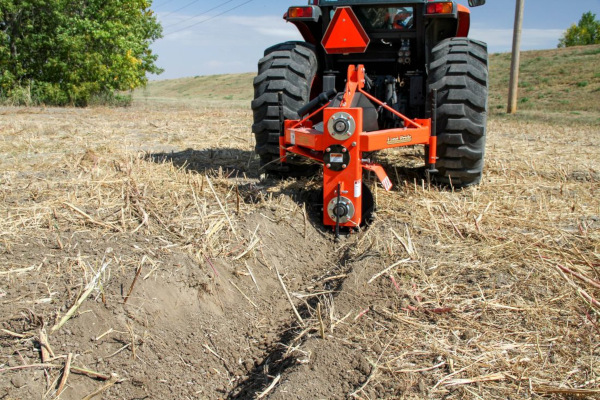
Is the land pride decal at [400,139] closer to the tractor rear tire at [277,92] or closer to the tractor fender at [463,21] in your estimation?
the tractor rear tire at [277,92]

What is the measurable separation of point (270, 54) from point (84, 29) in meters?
13.8

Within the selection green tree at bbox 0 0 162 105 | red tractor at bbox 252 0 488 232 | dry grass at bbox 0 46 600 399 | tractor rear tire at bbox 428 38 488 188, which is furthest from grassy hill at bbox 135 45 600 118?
dry grass at bbox 0 46 600 399

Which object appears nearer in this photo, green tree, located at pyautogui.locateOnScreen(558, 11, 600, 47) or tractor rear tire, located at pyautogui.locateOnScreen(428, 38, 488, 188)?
tractor rear tire, located at pyautogui.locateOnScreen(428, 38, 488, 188)

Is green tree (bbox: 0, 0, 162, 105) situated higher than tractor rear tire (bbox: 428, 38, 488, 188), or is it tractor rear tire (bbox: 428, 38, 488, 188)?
green tree (bbox: 0, 0, 162, 105)

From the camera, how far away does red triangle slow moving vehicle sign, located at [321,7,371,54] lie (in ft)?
16.1

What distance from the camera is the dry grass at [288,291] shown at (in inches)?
98.3

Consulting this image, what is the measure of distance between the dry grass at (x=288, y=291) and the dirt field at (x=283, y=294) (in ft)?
0.04

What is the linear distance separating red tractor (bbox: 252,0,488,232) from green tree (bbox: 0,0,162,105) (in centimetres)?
1364

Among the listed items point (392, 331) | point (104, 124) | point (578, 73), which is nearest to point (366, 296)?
point (392, 331)

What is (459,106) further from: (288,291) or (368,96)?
(288,291)

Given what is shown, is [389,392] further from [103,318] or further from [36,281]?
[36,281]

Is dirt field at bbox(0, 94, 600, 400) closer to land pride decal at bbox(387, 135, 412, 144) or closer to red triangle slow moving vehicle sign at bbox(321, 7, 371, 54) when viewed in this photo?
land pride decal at bbox(387, 135, 412, 144)

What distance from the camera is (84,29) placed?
16969 millimetres

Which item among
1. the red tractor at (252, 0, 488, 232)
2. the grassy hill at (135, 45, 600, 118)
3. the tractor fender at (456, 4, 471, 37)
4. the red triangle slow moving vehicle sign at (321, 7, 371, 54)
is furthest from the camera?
the grassy hill at (135, 45, 600, 118)
